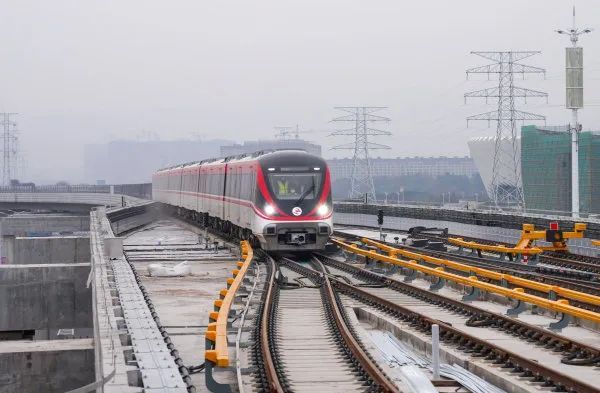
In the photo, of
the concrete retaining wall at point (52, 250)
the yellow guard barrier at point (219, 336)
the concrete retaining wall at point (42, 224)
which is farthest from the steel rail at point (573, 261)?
the concrete retaining wall at point (42, 224)

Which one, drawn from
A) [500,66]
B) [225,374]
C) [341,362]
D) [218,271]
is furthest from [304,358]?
[500,66]

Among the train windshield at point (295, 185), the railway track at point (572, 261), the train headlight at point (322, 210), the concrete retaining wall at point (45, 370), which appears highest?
the train windshield at point (295, 185)

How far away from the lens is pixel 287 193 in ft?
91.4

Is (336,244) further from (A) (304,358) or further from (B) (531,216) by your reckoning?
(A) (304,358)

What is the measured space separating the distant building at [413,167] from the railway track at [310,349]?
13038 centimetres

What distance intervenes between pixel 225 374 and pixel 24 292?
1504 centimetres

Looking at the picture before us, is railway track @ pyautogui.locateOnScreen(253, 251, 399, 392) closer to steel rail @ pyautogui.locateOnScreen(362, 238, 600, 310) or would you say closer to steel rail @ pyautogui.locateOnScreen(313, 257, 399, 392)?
steel rail @ pyautogui.locateOnScreen(313, 257, 399, 392)

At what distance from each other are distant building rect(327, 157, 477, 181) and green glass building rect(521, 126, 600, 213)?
71.3 m

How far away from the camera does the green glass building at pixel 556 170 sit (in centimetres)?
7012

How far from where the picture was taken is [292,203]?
90.9 feet

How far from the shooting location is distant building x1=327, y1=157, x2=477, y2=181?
516 feet

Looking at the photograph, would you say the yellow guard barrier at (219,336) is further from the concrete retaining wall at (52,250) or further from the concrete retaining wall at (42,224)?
the concrete retaining wall at (42,224)

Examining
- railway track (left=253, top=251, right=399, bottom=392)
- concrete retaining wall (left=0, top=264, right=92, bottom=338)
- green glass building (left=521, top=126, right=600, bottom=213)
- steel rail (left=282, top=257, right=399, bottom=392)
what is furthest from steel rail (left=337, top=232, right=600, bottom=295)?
green glass building (left=521, top=126, right=600, bottom=213)

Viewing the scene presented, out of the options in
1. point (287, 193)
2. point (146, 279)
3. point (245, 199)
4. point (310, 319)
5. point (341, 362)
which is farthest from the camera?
point (245, 199)
